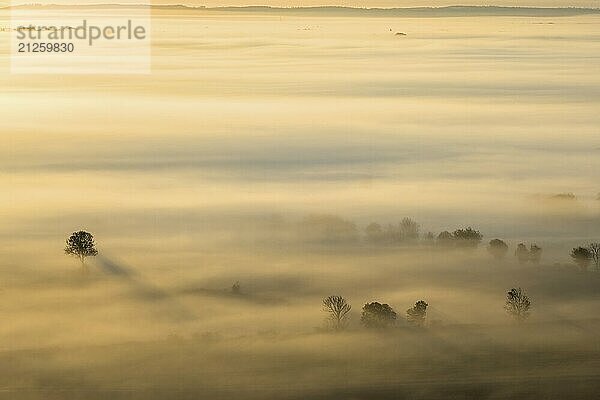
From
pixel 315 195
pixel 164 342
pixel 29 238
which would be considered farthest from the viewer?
pixel 315 195

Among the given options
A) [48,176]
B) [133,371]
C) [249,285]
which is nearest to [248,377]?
[133,371]

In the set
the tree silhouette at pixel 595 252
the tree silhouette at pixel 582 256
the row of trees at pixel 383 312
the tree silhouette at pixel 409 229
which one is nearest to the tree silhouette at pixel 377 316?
the row of trees at pixel 383 312

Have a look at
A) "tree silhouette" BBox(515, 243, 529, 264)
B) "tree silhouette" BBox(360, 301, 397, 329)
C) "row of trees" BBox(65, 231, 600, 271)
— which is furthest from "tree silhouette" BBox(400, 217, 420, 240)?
"tree silhouette" BBox(360, 301, 397, 329)

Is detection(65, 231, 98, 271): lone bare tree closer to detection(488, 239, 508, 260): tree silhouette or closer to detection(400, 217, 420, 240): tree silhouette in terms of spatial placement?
detection(400, 217, 420, 240): tree silhouette

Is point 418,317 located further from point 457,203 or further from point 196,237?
point 457,203

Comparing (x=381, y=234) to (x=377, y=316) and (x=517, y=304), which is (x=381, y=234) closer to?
(x=517, y=304)

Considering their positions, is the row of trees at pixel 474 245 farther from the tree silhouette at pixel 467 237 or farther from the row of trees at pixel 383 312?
the row of trees at pixel 383 312

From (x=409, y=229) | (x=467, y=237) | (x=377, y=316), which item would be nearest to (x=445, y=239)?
(x=467, y=237)
